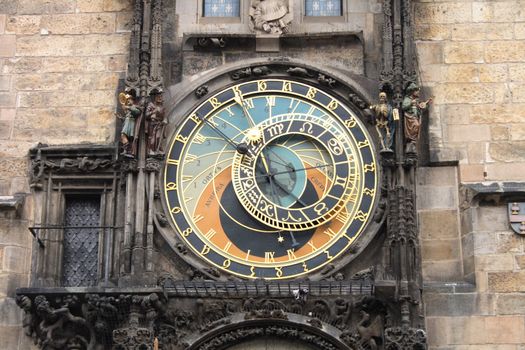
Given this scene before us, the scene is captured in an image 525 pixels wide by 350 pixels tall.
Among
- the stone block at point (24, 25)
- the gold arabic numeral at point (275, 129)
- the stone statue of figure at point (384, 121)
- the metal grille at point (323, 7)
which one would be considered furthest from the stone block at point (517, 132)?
the stone block at point (24, 25)

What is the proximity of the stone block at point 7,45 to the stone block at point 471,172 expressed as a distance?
5545mm

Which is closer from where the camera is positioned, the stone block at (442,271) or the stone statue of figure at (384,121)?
the stone block at (442,271)

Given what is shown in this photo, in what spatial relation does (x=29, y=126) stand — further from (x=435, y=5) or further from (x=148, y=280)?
(x=435, y=5)

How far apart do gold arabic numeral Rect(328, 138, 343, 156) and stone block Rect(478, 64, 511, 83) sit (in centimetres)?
188

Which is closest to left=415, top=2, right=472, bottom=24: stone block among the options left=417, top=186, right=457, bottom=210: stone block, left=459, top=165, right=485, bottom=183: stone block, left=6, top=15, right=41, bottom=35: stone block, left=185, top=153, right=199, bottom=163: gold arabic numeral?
left=459, top=165, right=485, bottom=183: stone block

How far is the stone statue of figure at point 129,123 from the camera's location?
598 inches

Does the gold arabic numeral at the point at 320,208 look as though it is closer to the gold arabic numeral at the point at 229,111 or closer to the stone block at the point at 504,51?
the gold arabic numeral at the point at 229,111

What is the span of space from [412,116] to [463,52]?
52.3 inches

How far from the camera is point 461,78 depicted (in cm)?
1577

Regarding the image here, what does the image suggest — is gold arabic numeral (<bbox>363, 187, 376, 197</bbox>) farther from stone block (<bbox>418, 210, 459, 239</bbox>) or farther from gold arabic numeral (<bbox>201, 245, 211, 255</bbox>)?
gold arabic numeral (<bbox>201, 245, 211, 255</bbox>)

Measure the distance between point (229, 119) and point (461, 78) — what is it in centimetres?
276

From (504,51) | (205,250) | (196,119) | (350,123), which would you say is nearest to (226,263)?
(205,250)

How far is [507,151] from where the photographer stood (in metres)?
15.4

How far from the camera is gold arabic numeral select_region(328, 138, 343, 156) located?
15.4 meters
